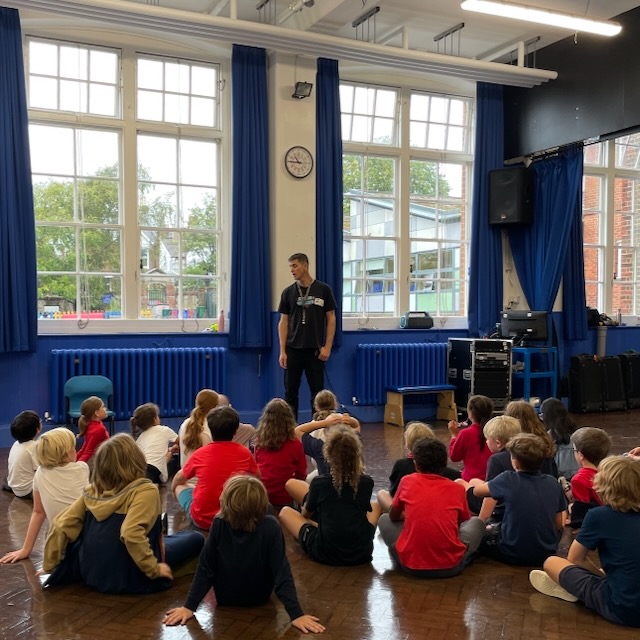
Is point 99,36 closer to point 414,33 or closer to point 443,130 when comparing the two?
point 414,33

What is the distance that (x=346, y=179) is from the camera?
8.48 m

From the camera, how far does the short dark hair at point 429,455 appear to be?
3.30m

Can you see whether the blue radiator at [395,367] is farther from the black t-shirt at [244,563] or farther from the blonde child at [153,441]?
the black t-shirt at [244,563]

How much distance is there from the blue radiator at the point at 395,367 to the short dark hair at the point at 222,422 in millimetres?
4324

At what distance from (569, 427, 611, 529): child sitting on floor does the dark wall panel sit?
470 centimetres

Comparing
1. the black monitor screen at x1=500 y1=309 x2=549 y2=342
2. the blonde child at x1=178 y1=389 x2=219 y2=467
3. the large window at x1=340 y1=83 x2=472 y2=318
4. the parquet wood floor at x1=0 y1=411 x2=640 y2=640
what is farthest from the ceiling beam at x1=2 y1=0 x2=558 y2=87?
the parquet wood floor at x1=0 y1=411 x2=640 y2=640

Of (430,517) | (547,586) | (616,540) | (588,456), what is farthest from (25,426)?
(616,540)

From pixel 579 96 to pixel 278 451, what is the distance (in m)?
5.82

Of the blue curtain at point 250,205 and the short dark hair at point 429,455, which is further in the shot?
the blue curtain at point 250,205

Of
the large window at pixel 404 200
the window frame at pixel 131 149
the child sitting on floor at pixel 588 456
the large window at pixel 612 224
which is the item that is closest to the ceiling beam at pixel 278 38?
the window frame at pixel 131 149

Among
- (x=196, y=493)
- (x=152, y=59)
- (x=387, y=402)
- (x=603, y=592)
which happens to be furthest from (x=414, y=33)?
(x=603, y=592)

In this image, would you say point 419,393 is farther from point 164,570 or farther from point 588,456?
point 164,570

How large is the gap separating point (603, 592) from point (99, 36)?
6683mm

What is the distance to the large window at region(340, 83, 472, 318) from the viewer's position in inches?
336
